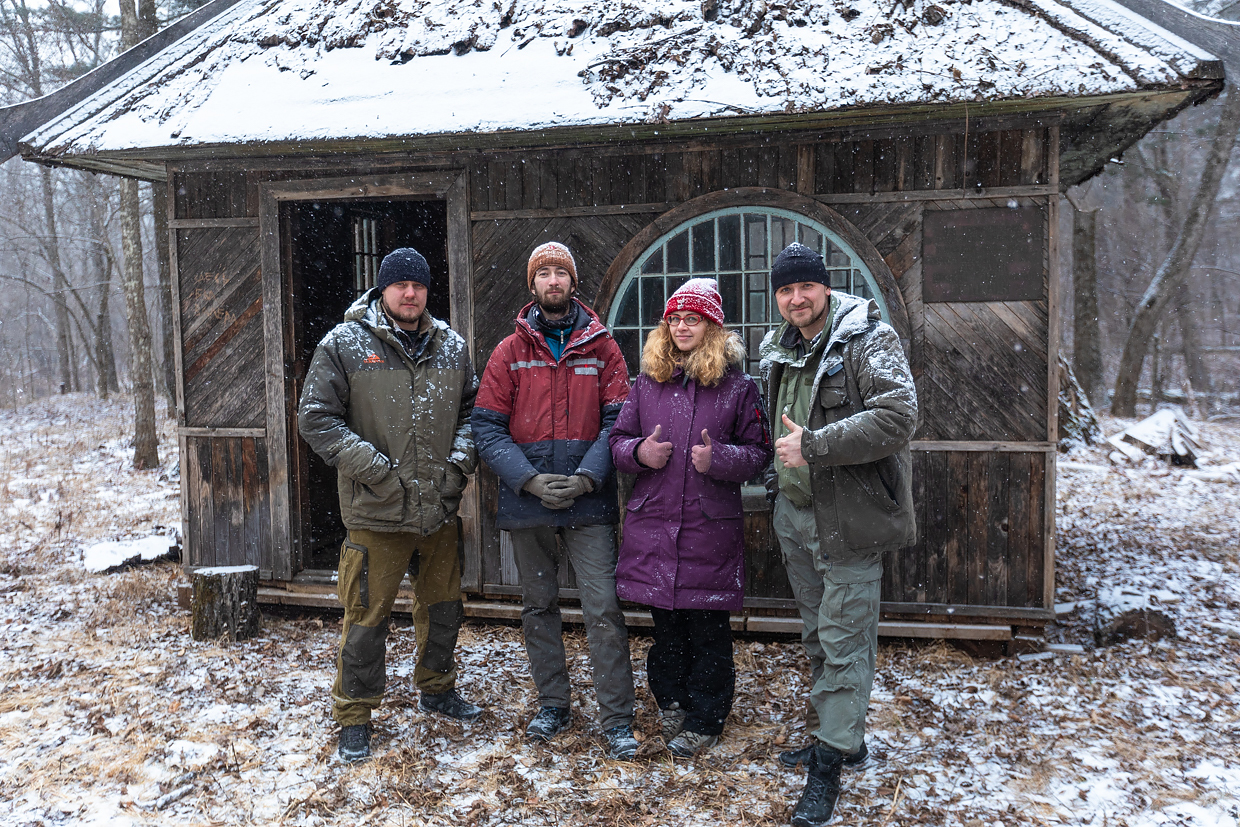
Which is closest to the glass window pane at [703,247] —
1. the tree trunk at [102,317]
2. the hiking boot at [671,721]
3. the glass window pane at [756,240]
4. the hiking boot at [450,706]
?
the glass window pane at [756,240]

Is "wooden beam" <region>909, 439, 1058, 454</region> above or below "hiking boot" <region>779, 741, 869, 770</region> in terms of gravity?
above

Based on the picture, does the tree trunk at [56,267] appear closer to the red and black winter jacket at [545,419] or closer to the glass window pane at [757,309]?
the glass window pane at [757,309]

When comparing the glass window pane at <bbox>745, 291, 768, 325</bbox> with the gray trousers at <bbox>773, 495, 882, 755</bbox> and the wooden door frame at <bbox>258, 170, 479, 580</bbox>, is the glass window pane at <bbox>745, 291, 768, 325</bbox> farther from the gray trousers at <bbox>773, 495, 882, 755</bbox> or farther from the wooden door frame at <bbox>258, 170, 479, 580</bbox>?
the gray trousers at <bbox>773, 495, 882, 755</bbox>

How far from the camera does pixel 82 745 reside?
391cm

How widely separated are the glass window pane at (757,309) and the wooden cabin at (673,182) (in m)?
0.01

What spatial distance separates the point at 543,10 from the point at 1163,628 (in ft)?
18.4

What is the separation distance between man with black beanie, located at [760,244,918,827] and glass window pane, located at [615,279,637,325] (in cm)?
194

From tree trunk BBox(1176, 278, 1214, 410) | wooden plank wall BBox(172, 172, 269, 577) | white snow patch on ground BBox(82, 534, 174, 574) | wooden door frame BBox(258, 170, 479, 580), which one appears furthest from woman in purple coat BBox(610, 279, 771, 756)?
tree trunk BBox(1176, 278, 1214, 410)

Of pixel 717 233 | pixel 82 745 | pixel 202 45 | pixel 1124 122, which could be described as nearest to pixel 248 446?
pixel 82 745

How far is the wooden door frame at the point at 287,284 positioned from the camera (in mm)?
5398

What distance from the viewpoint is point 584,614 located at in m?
3.70

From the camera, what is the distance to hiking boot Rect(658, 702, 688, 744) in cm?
380

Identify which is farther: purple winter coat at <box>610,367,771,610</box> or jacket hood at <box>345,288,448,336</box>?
jacket hood at <box>345,288,448,336</box>

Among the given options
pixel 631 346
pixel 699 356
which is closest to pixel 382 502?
pixel 699 356
